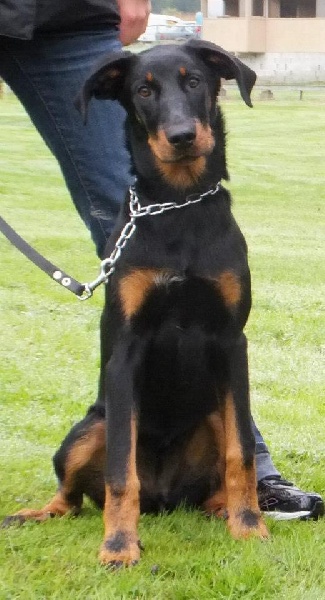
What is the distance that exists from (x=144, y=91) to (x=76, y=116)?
429 millimetres

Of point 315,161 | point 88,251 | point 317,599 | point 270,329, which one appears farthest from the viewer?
point 315,161

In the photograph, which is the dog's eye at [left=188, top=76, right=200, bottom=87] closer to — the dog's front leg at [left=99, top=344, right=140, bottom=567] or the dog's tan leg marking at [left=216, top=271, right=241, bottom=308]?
the dog's tan leg marking at [left=216, top=271, right=241, bottom=308]

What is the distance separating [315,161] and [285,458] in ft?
66.4

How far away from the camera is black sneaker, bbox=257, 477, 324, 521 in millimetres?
3896

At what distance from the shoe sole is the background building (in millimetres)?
47995

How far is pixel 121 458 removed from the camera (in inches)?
138

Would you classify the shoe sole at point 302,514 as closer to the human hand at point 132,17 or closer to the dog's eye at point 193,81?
the dog's eye at point 193,81

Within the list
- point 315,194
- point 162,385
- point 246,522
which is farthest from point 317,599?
point 315,194

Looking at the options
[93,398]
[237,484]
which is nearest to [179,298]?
[237,484]

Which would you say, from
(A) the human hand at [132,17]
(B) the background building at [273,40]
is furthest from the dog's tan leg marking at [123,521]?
(B) the background building at [273,40]

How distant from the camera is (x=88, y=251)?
11.4 metres

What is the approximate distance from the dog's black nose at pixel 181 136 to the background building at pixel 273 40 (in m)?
48.2

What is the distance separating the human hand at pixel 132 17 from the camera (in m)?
4.02

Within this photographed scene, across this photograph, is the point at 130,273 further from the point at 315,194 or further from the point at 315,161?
the point at 315,161
